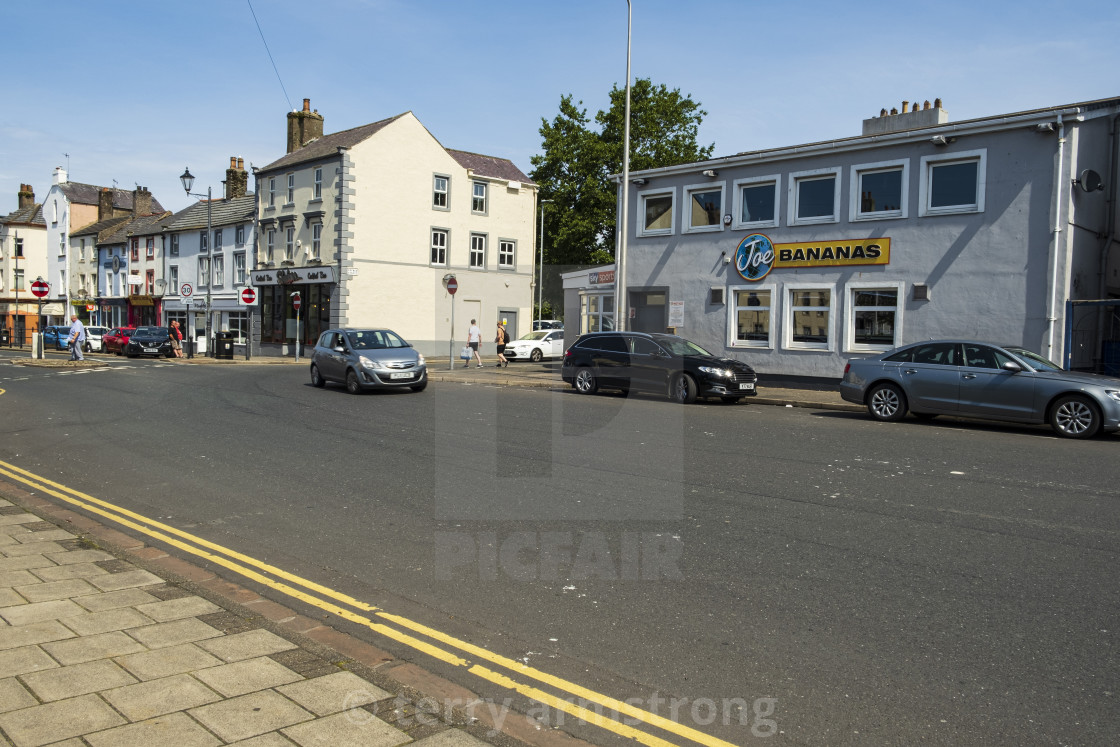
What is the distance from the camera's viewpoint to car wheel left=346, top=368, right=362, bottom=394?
743 inches

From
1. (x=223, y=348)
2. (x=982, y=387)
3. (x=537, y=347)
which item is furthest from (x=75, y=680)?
(x=223, y=348)

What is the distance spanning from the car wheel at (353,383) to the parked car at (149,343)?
80.3ft

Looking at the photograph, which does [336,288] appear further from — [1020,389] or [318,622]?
[318,622]

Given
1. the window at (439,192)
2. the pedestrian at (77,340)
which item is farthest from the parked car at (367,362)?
the window at (439,192)

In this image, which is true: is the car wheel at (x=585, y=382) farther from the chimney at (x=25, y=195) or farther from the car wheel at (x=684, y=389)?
the chimney at (x=25, y=195)

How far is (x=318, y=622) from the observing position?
188 inches

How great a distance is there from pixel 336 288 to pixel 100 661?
3833cm

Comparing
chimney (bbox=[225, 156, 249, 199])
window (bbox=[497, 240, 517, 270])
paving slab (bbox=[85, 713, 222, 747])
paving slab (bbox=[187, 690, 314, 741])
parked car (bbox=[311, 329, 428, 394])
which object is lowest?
paving slab (bbox=[85, 713, 222, 747])

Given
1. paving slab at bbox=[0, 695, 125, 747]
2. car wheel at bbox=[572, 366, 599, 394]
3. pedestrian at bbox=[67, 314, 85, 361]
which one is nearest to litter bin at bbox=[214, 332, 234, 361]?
pedestrian at bbox=[67, 314, 85, 361]

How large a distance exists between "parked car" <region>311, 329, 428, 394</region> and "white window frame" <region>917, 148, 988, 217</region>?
12.7 m

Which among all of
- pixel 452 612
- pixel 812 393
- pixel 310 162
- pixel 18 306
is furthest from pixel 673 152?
pixel 18 306

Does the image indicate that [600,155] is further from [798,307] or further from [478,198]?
[798,307]

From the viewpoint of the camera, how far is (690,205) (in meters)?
24.3

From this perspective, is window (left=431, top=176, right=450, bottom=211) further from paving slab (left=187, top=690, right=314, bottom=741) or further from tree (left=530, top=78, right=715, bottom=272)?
paving slab (left=187, top=690, right=314, bottom=741)
